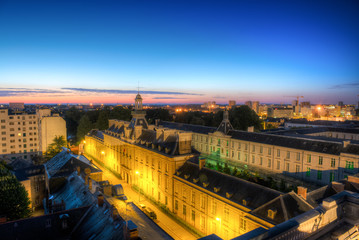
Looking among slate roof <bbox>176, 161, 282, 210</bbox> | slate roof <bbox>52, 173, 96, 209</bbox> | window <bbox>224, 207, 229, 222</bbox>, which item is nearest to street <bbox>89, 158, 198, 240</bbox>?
slate roof <bbox>52, 173, 96, 209</bbox>

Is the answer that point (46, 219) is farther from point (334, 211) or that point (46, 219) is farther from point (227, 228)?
point (334, 211)

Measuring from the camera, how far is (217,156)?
Answer: 71.5m

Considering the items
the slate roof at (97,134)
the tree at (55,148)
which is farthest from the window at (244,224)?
the slate roof at (97,134)

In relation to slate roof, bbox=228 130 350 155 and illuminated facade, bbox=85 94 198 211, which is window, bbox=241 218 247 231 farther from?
slate roof, bbox=228 130 350 155

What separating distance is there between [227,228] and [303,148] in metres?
31.1

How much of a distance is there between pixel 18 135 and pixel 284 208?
96873 millimetres

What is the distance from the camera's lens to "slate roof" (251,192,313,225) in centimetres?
2209

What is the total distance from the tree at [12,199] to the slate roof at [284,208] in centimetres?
3164

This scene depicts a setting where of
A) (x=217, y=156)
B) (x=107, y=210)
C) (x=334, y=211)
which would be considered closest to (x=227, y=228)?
(x=107, y=210)

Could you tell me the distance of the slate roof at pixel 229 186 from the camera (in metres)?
26.8

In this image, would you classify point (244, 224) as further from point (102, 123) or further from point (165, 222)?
point (102, 123)

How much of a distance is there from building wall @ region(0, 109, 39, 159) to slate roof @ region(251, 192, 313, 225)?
91906 millimetres

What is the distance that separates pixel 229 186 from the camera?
31297 millimetres

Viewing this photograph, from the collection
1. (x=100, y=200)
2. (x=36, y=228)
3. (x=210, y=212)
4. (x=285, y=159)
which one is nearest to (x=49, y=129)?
(x=36, y=228)
